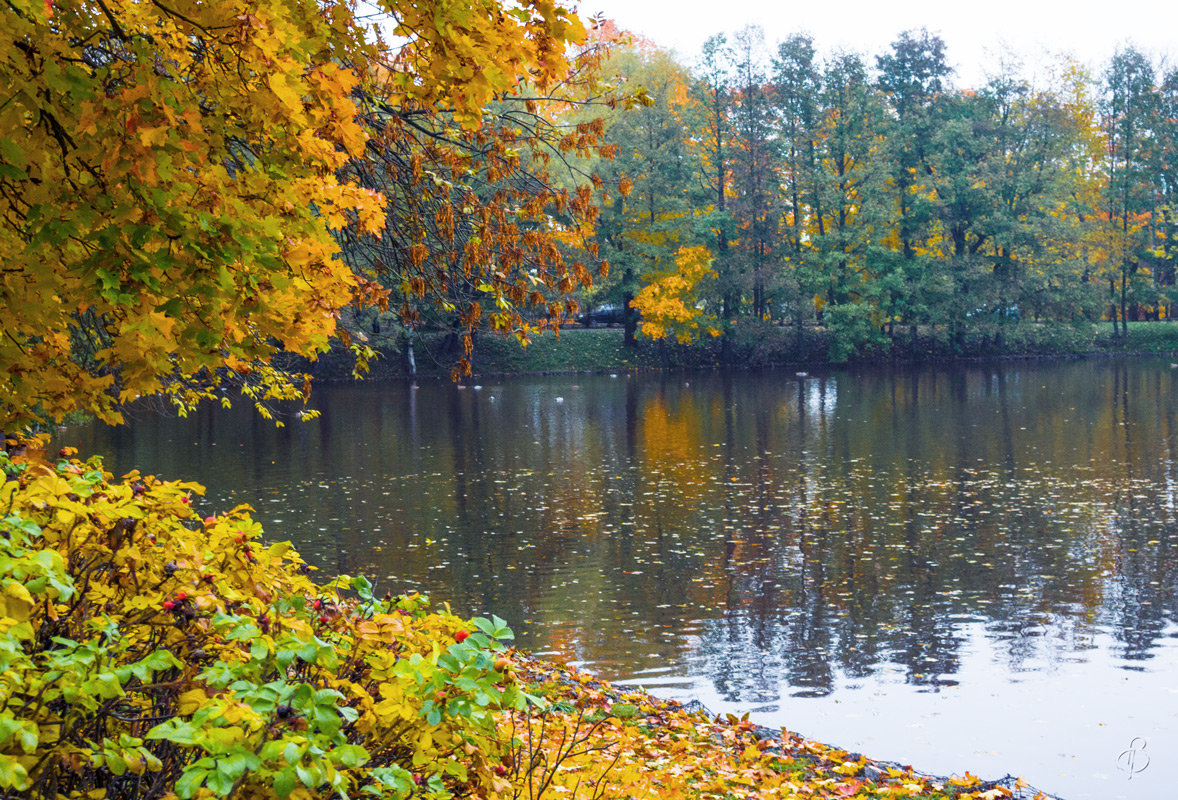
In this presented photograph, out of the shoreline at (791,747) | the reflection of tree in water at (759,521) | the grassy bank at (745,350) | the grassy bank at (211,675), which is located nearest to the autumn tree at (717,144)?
the grassy bank at (745,350)

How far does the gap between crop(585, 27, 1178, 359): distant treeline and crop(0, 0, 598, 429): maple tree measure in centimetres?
4729

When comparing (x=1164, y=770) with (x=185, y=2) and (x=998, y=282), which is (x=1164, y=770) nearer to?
(x=185, y=2)

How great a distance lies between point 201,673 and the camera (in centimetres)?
312

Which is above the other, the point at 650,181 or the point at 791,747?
the point at 650,181

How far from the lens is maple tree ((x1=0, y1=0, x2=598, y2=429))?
3.39 meters

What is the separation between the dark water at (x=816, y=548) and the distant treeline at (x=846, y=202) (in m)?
22.1

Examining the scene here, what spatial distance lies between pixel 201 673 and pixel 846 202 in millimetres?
54225

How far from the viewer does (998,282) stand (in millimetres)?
54938

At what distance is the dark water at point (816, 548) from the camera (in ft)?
28.7

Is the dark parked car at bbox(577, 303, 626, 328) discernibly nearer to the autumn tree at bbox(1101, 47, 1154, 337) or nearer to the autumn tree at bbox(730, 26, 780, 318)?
the autumn tree at bbox(730, 26, 780, 318)

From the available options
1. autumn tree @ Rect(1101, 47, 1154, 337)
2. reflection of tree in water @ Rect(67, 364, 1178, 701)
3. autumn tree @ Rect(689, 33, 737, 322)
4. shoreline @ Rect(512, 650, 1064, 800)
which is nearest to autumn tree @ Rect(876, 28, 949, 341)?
autumn tree @ Rect(689, 33, 737, 322)

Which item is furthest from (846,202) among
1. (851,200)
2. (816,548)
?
(816,548)

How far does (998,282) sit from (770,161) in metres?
13.3

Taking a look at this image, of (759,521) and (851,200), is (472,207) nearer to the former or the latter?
(759,521)
